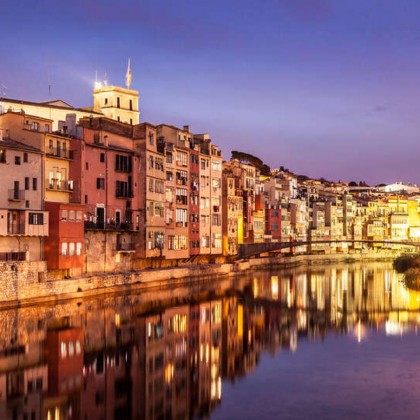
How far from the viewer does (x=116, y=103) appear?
238 ft

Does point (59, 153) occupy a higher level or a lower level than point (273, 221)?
higher

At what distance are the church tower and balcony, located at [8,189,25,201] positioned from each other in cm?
3255

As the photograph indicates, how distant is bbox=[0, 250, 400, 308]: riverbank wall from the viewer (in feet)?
116

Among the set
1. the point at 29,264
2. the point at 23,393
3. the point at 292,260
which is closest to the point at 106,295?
the point at 29,264

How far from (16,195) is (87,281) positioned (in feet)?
20.2

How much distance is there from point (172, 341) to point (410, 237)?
388 feet

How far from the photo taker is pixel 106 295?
1651 inches

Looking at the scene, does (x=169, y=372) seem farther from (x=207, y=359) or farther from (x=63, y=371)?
(x=63, y=371)

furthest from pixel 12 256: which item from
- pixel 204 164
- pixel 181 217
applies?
pixel 204 164

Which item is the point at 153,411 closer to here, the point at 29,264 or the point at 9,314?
the point at 9,314

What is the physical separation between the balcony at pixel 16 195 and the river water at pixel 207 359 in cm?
644

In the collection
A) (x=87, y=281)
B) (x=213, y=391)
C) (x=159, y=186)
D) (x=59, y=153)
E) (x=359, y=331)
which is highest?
(x=59, y=153)

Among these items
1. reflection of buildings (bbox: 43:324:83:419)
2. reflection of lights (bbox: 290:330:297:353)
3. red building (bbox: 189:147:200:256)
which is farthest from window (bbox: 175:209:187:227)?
reflection of buildings (bbox: 43:324:83:419)

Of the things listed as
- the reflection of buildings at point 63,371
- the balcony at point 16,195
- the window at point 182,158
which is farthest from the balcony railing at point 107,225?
the reflection of buildings at point 63,371
